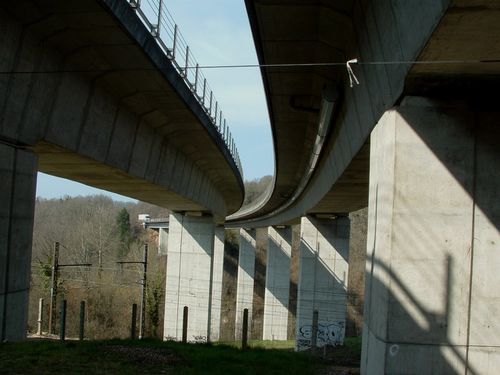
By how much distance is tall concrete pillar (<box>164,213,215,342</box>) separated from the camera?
3122cm

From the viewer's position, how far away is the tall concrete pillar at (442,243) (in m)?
6.70

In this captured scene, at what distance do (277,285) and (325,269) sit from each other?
18921mm

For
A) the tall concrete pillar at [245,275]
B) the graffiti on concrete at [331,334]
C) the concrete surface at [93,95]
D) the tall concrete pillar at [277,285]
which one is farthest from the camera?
the tall concrete pillar at [245,275]

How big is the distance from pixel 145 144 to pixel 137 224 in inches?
4750

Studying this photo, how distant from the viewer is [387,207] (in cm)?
699

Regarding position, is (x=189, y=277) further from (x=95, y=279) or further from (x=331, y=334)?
(x=95, y=279)

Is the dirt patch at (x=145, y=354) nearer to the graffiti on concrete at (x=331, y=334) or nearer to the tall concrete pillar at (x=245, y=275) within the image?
the graffiti on concrete at (x=331, y=334)

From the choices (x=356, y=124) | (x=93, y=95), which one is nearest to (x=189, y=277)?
(x=93, y=95)

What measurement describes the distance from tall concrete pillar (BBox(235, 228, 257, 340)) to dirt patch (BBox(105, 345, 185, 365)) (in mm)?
40939

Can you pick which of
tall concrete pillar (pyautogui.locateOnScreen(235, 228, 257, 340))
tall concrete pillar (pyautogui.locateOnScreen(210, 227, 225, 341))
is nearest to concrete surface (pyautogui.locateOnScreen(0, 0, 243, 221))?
tall concrete pillar (pyautogui.locateOnScreen(210, 227, 225, 341))

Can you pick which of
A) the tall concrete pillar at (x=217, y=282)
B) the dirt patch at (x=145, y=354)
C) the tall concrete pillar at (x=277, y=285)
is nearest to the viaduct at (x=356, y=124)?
the dirt patch at (x=145, y=354)

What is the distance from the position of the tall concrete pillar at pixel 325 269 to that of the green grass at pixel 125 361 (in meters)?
14.7

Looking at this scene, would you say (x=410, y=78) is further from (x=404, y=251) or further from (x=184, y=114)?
(x=184, y=114)

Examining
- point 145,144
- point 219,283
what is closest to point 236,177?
point 145,144
